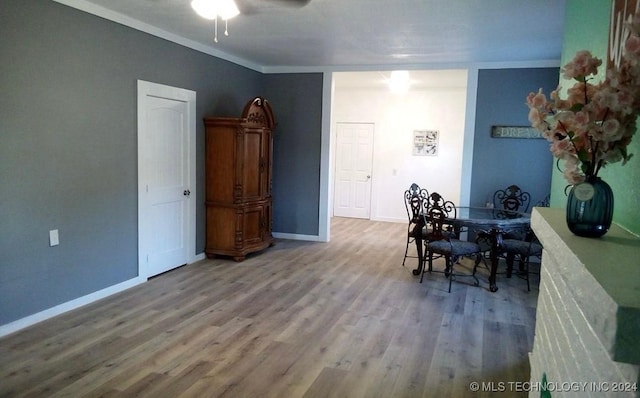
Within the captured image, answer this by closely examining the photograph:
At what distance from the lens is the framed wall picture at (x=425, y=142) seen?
8719 mm

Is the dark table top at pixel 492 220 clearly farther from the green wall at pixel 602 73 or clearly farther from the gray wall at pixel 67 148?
the gray wall at pixel 67 148

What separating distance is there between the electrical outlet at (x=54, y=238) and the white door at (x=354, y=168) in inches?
254

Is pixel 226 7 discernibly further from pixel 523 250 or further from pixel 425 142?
pixel 425 142

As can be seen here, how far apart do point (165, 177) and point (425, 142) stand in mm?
5473

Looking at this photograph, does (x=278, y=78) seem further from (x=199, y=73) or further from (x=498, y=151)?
(x=498, y=151)

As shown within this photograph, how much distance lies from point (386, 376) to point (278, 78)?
5252 millimetres

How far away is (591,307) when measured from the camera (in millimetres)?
891

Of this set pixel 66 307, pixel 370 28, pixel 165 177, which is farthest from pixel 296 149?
pixel 66 307

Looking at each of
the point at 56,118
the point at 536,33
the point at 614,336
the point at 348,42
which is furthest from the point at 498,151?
the point at 614,336

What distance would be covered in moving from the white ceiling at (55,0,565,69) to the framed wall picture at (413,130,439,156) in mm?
2753

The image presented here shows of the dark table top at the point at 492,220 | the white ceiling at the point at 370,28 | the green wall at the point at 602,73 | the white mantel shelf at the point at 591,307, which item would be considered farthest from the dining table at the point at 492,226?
the white mantel shelf at the point at 591,307

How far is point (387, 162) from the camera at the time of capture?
9.12 meters

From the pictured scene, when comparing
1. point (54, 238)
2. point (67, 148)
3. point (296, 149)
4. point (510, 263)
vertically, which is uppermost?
point (296, 149)

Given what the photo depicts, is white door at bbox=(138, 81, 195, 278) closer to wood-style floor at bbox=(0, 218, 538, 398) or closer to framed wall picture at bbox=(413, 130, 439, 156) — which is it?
wood-style floor at bbox=(0, 218, 538, 398)
